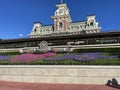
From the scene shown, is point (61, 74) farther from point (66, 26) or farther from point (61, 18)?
point (61, 18)

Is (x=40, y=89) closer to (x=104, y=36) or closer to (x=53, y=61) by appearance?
(x=53, y=61)

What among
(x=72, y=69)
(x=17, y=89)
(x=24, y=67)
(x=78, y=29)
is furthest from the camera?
(x=78, y=29)

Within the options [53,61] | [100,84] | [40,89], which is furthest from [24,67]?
[100,84]

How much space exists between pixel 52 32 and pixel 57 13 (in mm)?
8041

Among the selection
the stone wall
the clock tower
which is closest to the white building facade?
the clock tower

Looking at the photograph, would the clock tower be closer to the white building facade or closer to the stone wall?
the white building facade

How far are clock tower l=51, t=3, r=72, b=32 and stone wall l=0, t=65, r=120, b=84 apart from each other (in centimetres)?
5070

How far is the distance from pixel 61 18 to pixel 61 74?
180 feet

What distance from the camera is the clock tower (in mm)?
69000

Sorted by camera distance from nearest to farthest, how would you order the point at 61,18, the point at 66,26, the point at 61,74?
the point at 61,74, the point at 66,26, the point at 61,18

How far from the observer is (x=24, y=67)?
18047 millimetres

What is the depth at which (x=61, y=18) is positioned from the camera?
70000 mm

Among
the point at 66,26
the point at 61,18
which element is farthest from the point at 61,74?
the point at 61,18

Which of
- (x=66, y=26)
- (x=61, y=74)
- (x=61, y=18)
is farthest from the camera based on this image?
(x=61, y=18)
